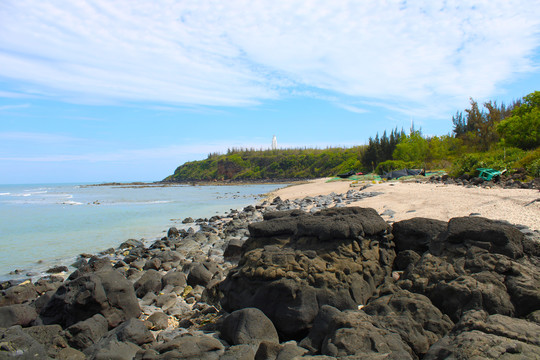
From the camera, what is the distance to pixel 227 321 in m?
4.65

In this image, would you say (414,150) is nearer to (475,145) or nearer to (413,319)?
(475,145)

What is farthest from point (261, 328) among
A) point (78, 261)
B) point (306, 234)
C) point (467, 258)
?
point (78, 261)

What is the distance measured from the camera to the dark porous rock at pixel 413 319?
12.7 ft

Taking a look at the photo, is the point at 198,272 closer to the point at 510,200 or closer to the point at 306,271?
the point at 306,271

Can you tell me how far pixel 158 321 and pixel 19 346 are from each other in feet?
6.40

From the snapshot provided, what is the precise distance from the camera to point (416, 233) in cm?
653

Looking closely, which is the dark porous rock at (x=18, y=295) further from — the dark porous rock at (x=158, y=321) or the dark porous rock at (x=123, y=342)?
the dark porous rock at (x=123, y=342)

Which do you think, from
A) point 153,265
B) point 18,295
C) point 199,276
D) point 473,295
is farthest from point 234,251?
point 473,295

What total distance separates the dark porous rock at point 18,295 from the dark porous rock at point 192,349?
5039 millimetres

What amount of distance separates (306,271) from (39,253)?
38.9 feet

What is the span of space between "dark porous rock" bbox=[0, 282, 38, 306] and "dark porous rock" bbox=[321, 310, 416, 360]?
6.82 metres

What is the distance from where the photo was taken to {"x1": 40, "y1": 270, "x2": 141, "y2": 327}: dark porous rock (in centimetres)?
562

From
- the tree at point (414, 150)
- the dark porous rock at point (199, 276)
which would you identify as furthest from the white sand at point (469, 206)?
the tree at point (414, 150)

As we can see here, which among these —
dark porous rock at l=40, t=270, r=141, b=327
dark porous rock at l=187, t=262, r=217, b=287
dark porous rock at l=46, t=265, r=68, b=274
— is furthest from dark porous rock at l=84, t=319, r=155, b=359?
dark porous rock at l=46, t=265, r=68, b=274
